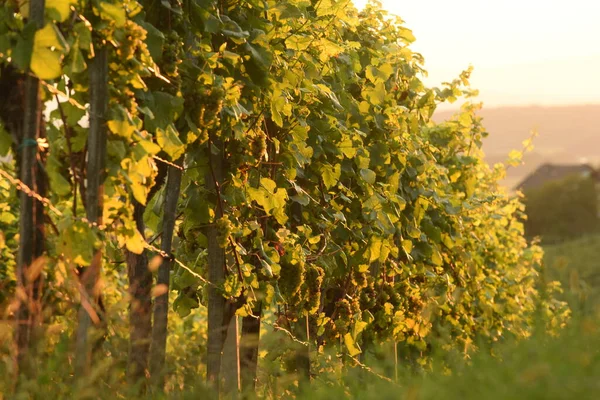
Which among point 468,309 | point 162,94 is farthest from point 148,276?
point 468,309

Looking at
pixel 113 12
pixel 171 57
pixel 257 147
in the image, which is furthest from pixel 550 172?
pixel 113 12

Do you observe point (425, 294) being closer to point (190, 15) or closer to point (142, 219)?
point (142, 219)

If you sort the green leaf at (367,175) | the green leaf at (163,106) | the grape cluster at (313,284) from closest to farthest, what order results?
the green leaf at (163,106) < the grape cluster at (313,284) < the green leaf at (367,175)

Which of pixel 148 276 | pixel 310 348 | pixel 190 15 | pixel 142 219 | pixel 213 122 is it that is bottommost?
pixel 310 348

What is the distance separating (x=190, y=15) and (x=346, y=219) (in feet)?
9.44

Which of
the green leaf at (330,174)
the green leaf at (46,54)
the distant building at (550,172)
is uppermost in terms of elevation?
the distant building at (550,172)

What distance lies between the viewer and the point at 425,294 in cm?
858

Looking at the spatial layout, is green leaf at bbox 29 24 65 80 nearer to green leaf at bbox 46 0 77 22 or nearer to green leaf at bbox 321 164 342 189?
green leaf at bbox 46 0 77 22

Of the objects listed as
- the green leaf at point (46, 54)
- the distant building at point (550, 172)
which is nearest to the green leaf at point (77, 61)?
the green leaf at point (46, 54)

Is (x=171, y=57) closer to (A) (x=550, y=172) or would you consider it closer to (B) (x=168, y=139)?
(B) (x=168, y=139)

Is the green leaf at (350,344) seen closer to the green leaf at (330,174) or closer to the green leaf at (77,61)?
the green leaf at (330,174)

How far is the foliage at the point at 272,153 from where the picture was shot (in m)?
4.05

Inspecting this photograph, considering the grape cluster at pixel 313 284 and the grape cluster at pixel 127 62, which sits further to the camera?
the grape cluster at pixel 313 284

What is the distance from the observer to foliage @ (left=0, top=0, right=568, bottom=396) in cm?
405
